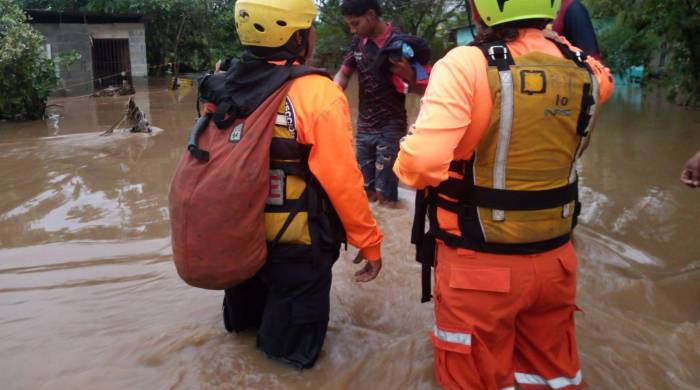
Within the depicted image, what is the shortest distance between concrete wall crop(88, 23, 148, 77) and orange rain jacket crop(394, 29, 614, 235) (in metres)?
20.2

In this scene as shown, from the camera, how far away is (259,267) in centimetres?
250

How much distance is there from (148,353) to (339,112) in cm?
168

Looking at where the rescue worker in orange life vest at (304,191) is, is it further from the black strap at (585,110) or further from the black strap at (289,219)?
the black strap at (585,110)

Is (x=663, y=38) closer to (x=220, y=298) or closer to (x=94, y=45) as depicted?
(x=220, y=298)

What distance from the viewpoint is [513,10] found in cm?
204

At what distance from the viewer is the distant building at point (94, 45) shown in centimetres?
1711

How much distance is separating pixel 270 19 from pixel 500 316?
154 cm

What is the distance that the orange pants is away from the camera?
84.9 inches

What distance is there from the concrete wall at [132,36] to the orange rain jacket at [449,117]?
2022 centimetres

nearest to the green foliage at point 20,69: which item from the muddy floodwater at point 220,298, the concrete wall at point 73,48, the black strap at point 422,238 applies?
the concrete wall at point 73,48

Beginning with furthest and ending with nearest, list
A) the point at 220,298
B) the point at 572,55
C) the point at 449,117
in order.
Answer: the point at 220,298, the point at 572,55, the point at 449,117

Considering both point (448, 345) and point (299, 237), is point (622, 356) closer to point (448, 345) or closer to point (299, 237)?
point (448, 345)

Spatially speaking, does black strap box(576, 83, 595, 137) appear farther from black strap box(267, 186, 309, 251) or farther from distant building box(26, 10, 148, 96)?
distant building box(26, 10, 148, 96)

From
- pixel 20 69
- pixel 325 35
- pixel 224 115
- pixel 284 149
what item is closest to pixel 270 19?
pixel 224 115
